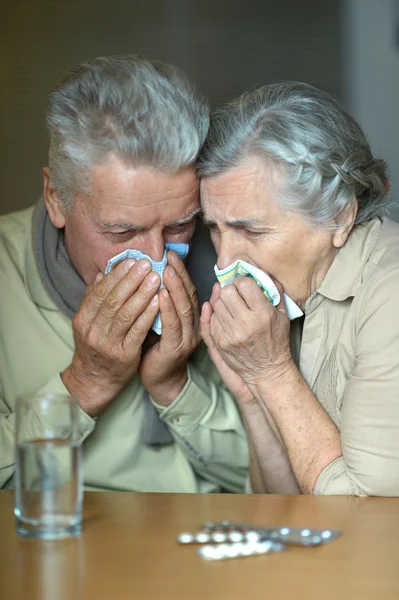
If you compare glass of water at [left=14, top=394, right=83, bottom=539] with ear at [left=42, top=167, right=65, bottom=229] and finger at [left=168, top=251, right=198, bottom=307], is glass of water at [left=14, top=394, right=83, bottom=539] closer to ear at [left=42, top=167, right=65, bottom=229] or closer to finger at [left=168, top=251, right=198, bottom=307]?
finger at [left=168, top=251, right=198, bottom=307]

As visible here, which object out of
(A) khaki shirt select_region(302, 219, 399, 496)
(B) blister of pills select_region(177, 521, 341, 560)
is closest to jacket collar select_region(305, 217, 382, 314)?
(A) khaki shirt select_region(302, 219, 399, 496)

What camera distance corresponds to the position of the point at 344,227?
204cm

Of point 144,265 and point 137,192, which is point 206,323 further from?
point 137,192

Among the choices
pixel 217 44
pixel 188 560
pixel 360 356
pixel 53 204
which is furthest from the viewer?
pixel 217 44

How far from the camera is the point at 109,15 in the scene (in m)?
3.86

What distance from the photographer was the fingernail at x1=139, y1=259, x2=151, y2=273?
2043mm

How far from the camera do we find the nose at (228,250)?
2.06m

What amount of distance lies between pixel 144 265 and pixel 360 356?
0.49 metres

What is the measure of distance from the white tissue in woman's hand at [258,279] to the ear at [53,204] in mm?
418

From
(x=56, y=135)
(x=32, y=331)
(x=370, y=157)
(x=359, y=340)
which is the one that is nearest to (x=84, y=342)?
(x=32, y=331)

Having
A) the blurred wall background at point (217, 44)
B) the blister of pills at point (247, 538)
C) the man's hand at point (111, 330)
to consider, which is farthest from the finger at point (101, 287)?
the blurred wall background at point (217, 44)

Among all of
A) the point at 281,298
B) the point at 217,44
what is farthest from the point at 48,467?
the point at 217,44

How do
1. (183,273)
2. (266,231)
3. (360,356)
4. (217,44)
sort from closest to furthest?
1. (360,356)
2. (266,231)
3. (183,273)
4. (217,44)

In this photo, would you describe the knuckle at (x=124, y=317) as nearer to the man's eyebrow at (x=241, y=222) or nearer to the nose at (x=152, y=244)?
the nose at (x=152, y=244)
